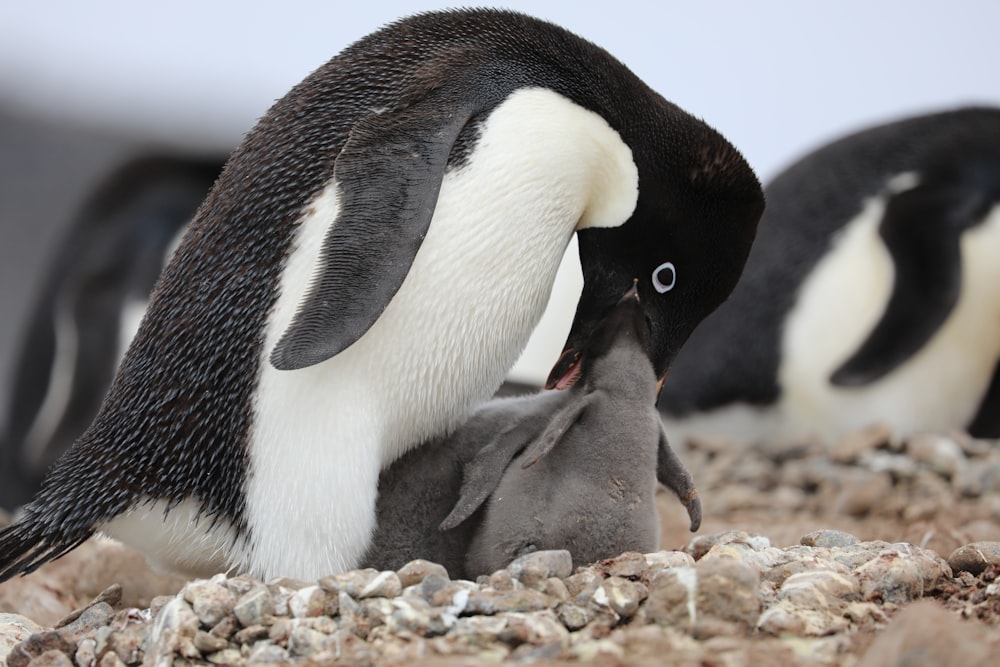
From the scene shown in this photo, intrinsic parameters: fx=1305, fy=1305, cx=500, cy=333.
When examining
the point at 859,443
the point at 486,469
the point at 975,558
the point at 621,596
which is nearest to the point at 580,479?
the point at 486,469

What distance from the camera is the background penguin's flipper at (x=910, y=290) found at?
5.31 metres

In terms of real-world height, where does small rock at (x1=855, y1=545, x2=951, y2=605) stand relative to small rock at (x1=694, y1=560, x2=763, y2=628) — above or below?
below

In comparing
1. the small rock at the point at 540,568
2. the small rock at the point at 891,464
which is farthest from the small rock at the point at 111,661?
the small rock at the point at 891,464

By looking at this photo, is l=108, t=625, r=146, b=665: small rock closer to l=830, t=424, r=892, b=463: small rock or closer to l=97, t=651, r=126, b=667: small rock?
l=97, t=651, r=126, b=667: small rock

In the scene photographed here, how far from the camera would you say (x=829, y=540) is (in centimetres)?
264

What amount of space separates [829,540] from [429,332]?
3.02ft

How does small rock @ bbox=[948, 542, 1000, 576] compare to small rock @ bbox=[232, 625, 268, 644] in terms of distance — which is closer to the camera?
small rock @ bbox=[232, 625, 268, 644]

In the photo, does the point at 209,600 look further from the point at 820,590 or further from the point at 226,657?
the point at 820,590

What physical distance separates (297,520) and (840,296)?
11.7 feet

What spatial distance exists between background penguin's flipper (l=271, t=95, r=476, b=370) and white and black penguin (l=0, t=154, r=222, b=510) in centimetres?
470

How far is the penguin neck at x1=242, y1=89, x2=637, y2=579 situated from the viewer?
7.80ft

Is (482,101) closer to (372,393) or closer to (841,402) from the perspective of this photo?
(372,393)

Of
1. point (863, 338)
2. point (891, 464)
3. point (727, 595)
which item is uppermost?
point (727, 595)

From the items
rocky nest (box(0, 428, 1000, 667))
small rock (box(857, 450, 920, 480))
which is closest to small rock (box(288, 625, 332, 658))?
rocky nest (box(0, 428, 1000, 667))
